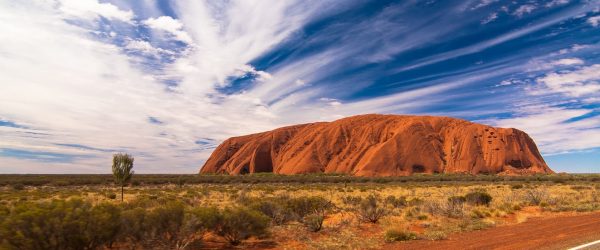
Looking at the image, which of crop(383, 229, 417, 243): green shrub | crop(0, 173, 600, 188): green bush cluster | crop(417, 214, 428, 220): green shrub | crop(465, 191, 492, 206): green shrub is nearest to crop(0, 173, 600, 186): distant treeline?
crop(0, 173, 600, 188): green bush cluster

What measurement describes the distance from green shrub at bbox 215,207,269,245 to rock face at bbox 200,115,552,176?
78224 millimetres

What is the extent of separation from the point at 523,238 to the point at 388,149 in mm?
84743

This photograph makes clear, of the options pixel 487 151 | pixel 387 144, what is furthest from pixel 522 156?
pixel 387 144

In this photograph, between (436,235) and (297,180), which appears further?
(297,180)

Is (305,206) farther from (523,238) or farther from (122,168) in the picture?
(122,168)

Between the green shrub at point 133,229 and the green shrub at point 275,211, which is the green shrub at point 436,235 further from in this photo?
the green shrub at point 133,229

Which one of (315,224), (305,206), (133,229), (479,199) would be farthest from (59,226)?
(479,199)

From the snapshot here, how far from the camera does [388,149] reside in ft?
307

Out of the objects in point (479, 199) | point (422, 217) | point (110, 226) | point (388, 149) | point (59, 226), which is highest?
point (388, 149)

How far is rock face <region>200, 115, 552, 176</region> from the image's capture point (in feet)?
299

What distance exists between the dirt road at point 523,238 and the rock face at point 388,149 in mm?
75187

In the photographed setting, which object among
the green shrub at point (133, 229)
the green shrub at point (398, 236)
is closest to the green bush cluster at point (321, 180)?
the green shrub at point (398, 236)

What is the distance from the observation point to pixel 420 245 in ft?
33.3

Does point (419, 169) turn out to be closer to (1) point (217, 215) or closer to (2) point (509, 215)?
(2) point (509, 215)
